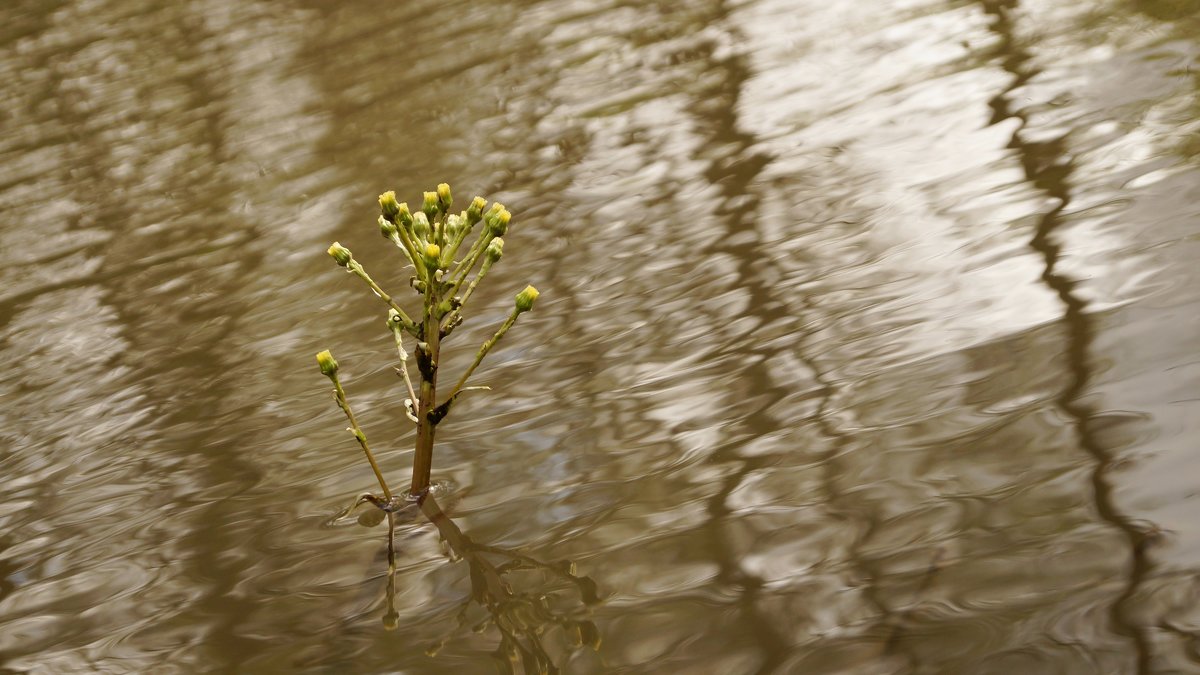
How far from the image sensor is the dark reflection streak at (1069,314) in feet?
4.13

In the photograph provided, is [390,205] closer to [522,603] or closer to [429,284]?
[429,284]

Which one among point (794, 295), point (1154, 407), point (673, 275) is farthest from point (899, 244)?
point (1154, 407)

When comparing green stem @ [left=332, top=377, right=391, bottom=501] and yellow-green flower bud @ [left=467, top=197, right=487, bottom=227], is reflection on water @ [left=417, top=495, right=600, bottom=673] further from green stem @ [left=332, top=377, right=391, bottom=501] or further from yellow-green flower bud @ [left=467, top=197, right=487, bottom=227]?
yellow-green flower bud @ [left=467, top=197, right=487, bottom=227]

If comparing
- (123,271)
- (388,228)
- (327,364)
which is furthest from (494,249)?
(123,271)

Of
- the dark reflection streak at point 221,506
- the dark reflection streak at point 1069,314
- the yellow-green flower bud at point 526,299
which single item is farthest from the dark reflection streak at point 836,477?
the dark reflection streak at point 221,506

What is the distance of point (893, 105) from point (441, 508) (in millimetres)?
1663

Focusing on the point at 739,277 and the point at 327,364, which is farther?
the point at 739,277

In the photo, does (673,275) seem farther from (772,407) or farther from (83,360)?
(83,360)

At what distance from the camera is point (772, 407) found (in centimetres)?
182

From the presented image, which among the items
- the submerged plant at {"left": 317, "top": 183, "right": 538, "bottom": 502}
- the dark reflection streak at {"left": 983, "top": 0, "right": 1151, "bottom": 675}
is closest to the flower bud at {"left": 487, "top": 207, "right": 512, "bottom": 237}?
the submerged plant at {"left": 317, "top": 183, "right": 538, "bottom": 502}

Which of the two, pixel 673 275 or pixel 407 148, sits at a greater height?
pixel 407 148

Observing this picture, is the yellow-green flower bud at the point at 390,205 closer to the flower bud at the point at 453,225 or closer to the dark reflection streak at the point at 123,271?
the flower bud at the point at 453,225

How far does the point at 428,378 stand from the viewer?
175cm

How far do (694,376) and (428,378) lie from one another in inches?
17.9
